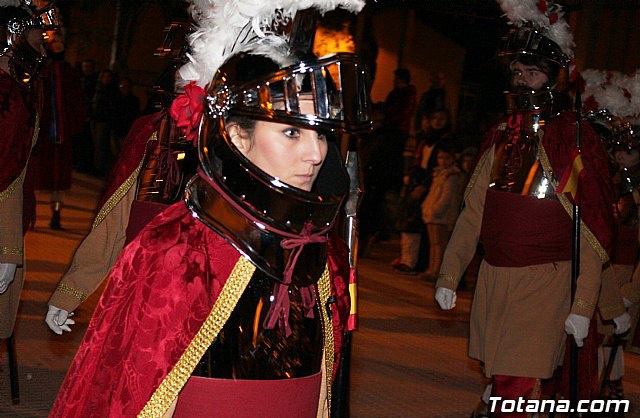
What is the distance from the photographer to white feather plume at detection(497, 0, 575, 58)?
573 cm

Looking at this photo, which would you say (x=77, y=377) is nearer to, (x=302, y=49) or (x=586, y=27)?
(x=302, y=49)

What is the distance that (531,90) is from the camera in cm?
560

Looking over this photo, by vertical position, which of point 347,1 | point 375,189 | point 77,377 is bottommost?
point 375,189

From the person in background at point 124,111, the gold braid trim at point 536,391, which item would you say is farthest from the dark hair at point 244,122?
the person in background at point 124,111

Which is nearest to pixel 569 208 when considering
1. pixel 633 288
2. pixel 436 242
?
pixel 633 288

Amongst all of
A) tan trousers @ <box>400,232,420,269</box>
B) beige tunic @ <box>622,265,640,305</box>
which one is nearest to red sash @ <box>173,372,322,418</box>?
beige tunic @ <box>622,265,640,305</box>

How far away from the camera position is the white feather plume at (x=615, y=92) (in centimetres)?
741

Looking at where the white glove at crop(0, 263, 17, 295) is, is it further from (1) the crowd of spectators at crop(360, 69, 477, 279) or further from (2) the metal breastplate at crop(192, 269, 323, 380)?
(1) the crowd of spectators at crop(360, 69, 477, 279)

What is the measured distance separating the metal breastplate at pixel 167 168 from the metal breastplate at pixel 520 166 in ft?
6.19

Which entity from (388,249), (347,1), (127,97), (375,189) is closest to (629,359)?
(375,189)

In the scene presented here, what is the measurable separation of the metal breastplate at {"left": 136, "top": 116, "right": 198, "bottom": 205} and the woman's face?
1.79 meters

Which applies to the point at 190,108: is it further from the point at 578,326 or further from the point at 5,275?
the point at 578,326

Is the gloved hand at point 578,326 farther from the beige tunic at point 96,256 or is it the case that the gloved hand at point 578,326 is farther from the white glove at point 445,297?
the beige tunic at point 96,256

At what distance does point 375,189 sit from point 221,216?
989 centimetres
